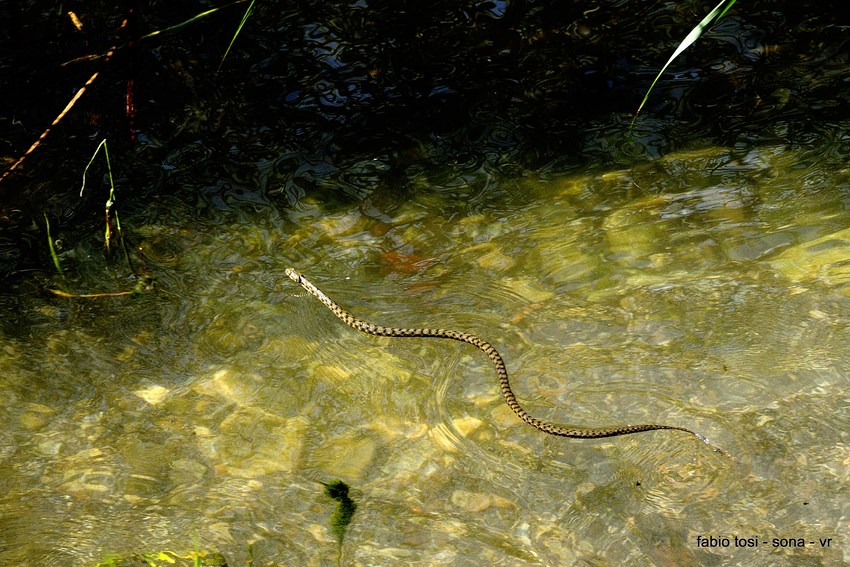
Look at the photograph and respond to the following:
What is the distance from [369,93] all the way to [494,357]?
323 cm

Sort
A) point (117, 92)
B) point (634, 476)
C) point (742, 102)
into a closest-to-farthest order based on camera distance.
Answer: point (634, 476)
point (742, 102)
point (117, 92)

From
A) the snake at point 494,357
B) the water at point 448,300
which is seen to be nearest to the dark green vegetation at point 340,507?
the water at point 448,300

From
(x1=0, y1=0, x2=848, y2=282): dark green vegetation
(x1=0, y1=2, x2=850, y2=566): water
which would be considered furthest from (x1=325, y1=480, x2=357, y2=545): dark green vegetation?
(x1=0, y1=0, x2=848, y2=282): dark green vegetation

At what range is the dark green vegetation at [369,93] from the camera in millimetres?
6609

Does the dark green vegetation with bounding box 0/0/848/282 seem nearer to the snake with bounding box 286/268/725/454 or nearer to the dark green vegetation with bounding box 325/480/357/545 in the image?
the snake with bounding box 286/268/725/454

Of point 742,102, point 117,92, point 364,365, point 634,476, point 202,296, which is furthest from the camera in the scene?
point 117,92

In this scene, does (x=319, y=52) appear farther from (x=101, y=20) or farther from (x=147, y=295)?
(x=147, y=295)

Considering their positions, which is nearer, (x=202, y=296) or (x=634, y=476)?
(x=634, y=476)

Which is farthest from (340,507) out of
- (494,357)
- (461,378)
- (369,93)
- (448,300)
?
(369,93)

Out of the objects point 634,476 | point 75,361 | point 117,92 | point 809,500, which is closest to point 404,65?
point 117,92

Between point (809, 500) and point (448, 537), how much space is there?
1.81 m

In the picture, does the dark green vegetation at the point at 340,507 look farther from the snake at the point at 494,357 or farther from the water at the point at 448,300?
the snake at the point at 494,357

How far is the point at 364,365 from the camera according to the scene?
5.31 meters

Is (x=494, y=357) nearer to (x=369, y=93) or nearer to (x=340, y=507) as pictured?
(x=340, y=507)
